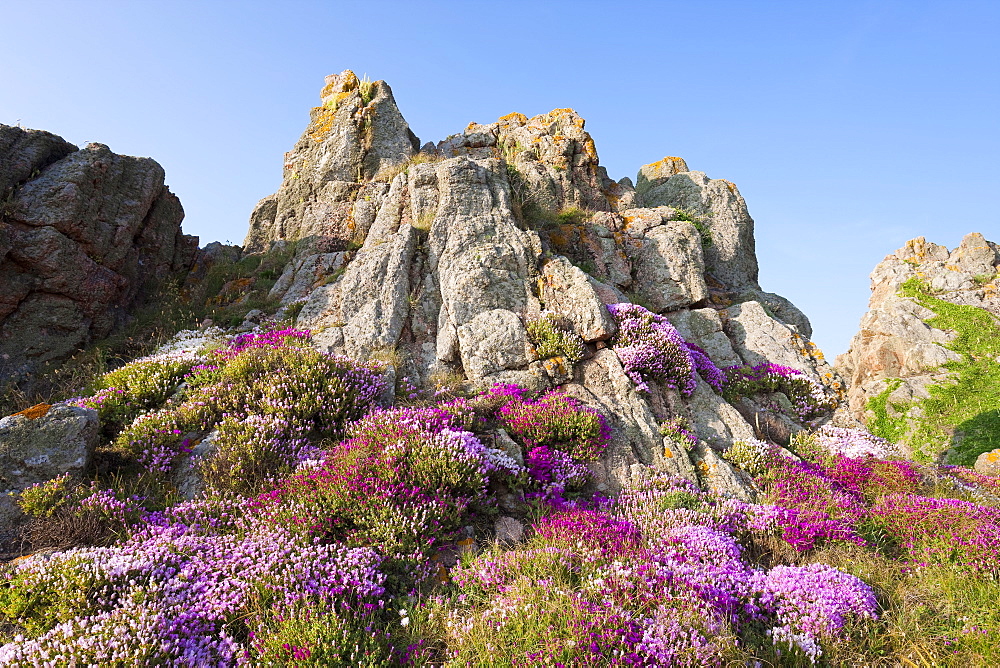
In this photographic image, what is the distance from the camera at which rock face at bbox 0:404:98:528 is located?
6508 millimetres

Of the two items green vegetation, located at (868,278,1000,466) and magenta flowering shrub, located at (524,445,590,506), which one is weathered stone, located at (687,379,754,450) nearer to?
magenta flowering shrub, located at (524,445,590,506)

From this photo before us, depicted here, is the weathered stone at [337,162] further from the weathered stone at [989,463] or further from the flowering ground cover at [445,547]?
the weathered stone at [989,463]

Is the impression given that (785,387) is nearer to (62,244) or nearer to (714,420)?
(714,420)

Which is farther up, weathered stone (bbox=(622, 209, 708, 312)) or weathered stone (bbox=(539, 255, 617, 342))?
weathered stone (bbox=(622, 209, 708, 312))

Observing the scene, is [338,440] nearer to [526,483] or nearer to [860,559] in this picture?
[526,483]

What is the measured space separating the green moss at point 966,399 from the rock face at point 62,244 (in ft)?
72.1

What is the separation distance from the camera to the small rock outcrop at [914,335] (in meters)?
14.8

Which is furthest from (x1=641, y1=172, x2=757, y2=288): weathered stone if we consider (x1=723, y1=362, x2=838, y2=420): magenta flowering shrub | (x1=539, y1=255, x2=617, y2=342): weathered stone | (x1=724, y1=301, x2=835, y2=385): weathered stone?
(x1=539, y1=255, x2=617, y2=342): weathered stone

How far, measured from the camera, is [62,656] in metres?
4.21

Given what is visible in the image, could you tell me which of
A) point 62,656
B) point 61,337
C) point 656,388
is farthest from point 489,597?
point 61,337

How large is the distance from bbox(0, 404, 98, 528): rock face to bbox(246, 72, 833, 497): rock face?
14.3 ft

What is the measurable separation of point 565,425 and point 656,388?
315cm

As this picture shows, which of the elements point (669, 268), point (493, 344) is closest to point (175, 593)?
point (493, 344)

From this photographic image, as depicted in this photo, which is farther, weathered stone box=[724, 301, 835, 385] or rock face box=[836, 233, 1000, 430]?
rock face box=[836, 233, 1000, 430]
